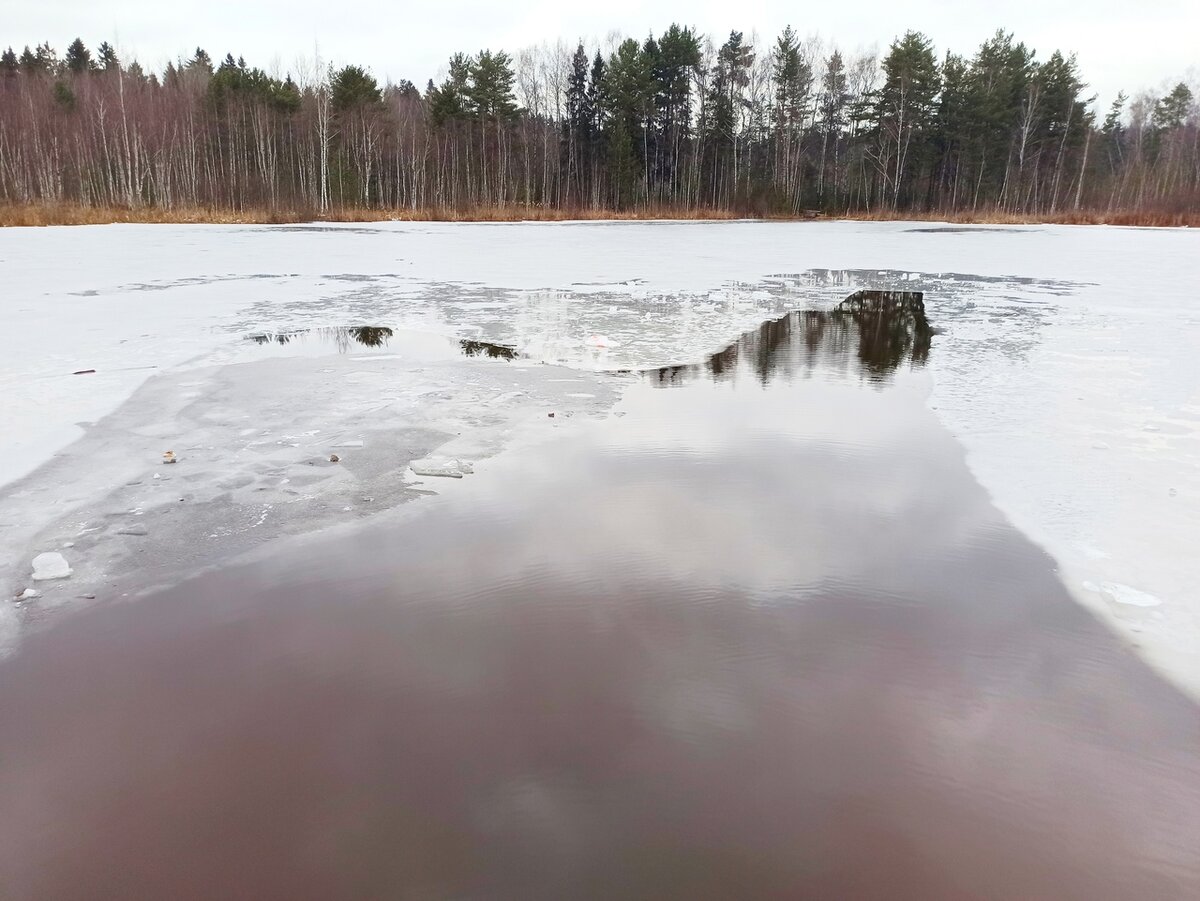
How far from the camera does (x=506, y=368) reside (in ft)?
25.3

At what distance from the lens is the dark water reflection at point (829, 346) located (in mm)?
8117

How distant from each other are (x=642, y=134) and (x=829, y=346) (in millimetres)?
43861

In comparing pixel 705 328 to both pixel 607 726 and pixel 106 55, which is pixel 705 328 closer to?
pixel 607 726

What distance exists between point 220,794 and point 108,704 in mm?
747

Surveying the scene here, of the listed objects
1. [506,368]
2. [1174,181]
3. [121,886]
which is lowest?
[121,886]

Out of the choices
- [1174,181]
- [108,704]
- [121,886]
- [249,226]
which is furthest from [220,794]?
[1174,181]

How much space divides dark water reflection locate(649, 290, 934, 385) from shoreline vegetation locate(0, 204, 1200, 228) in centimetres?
Result: 2427

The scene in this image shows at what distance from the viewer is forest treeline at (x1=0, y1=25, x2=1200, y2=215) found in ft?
148

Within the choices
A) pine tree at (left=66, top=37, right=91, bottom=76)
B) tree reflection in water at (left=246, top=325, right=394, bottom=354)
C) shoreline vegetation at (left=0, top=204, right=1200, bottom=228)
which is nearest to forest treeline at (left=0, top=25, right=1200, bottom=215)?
shoreline vegetation at (left=0, top=204, right=1200, bottom=228)

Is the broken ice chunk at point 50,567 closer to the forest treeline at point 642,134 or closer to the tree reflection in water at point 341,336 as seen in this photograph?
the tree reflection in water at point 341,336

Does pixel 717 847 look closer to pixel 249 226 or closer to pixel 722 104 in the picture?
pixel 249 226

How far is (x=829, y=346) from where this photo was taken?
9.64 m

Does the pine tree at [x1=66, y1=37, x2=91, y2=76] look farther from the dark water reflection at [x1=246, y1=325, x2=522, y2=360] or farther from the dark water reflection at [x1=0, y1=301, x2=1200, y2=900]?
the dark water reflection at [x1=0, y1=301, x2=1200, y2=900]

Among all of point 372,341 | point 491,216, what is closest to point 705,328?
point 372,341
